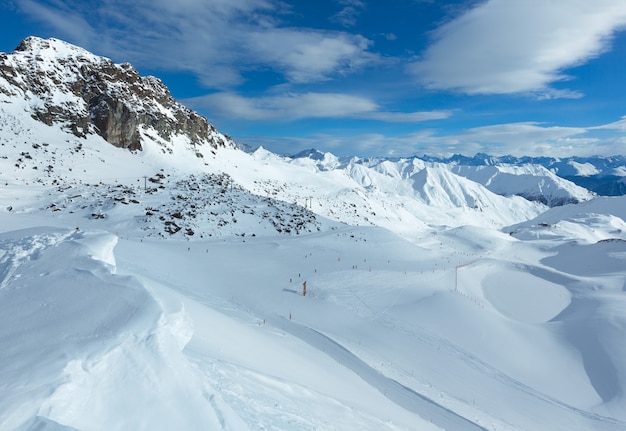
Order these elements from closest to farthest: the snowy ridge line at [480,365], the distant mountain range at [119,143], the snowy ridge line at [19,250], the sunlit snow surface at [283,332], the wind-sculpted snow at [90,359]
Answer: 1. the wind-sculpted snow at [90,359]
2. the sunlit snow surface at [283,332]
3. the snowy ridge line at [19,250]
4. the snowy ridge line at [480,365]
5. the distant mountain range at [119,143]

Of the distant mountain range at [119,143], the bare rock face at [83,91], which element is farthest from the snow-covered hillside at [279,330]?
the bare rock face at [83,91]

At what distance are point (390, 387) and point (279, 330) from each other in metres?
4.30

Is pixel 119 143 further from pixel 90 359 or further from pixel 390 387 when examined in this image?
pixel 90 359

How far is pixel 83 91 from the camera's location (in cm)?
5897

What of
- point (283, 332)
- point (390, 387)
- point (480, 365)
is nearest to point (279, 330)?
point (283, 332)

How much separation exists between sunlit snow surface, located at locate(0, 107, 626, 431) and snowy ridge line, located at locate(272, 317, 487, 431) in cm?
6

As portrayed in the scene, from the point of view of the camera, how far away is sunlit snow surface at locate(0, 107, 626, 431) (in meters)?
4.38

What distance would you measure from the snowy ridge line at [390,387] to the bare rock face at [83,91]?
56.3m

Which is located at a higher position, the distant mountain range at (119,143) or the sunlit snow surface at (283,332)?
the distant mountain range at (119,143)

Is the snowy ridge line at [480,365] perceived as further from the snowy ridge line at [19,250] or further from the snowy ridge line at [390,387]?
the snowy ridge line at [19,250]

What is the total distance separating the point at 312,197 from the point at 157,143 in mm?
30232

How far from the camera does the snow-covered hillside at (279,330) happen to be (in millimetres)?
4402

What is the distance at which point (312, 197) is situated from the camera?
222 feet

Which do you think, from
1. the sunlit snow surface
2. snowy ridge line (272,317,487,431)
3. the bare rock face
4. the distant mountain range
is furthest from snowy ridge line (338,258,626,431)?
the bare rock face
